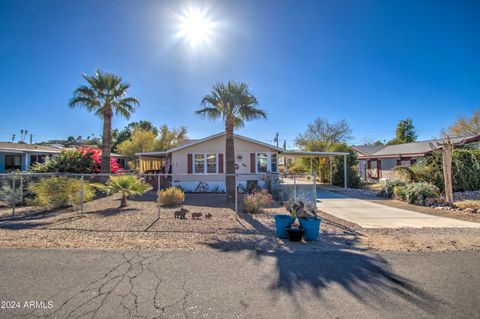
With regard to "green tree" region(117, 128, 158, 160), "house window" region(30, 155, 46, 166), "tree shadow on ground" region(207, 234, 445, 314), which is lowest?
"tree shadow on ground" region(207, 234, 445, 314)

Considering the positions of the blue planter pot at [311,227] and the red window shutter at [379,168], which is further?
the red window shutter at [379,168]

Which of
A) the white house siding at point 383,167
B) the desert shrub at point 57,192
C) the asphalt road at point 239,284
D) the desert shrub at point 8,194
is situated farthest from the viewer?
the white house siding at point 383,167

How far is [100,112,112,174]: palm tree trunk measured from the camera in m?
14.7

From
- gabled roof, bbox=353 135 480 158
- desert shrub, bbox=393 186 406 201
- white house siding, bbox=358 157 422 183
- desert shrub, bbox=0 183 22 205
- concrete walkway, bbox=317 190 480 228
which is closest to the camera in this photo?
concrete walkway, bbox=317 190 480 228

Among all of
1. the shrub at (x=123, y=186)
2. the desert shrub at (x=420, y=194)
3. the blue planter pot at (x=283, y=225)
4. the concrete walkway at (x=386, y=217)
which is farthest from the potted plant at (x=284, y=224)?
the desert shrub at (x=420, y=194)

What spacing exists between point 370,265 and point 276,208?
580 centimetres

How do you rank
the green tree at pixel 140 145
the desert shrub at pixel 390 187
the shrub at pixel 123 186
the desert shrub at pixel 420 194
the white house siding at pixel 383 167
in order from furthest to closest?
the green tree at pixel 140 145 < the white house siding at pixel 383 167 < the desert shrub at pixel 390 187 < the desert shrub at pixel 420 194 < the shrub at pixel 123 186

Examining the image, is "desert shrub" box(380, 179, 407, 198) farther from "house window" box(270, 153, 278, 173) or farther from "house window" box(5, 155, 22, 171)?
"house window" box(5, 155, 22, 171)

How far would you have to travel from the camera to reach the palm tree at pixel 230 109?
10620 millimetres

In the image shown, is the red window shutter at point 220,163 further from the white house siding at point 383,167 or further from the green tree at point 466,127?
the green tree at point 466,127

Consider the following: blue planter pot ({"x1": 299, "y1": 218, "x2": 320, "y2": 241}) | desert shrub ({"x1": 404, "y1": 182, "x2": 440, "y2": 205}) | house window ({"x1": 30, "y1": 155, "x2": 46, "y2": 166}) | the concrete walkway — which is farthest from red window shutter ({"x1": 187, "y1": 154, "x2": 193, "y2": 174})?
house window ({"x1": 30, "y1": 155, "x2": 46, "y2": 166})

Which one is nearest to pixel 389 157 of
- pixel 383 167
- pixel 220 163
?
pixel 383 167

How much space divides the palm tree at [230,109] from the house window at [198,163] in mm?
4887

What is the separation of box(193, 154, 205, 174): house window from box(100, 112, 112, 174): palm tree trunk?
5.75 meters
